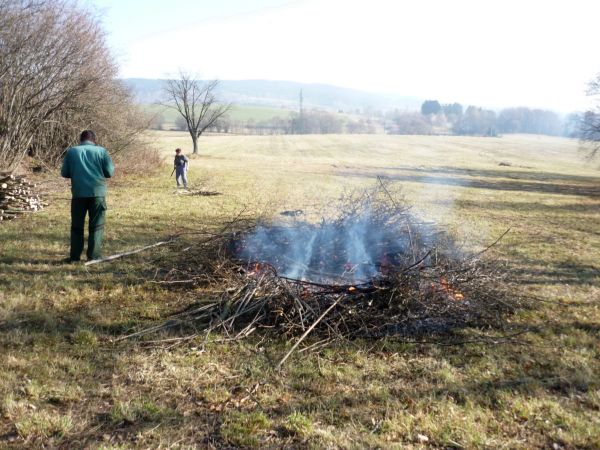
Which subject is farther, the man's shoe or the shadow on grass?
the shadow on grass

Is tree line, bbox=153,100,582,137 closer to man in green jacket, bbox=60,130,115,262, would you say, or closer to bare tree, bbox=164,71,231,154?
bare tree, bbox=164,71,231,154

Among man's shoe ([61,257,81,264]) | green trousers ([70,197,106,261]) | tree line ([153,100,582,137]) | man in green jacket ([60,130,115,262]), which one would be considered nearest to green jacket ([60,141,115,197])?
man in green jacket ([60,130,115,262])

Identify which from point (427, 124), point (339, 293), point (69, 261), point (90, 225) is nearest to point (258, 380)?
point (339, 293)

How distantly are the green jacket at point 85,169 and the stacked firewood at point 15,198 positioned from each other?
437cm

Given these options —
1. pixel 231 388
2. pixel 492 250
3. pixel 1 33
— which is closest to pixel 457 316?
pixel 231 388

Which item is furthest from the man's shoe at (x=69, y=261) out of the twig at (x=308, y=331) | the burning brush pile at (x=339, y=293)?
the twig at (x=308, y=331)

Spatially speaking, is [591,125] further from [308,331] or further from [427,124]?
[427,124]

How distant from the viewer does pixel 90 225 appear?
6250mm

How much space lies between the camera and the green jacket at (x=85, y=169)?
5938 millimetres

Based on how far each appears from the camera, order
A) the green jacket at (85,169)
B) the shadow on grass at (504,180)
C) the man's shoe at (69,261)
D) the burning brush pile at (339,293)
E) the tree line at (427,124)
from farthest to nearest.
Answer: the tree line at (427,124)
the shadow on grass at (504,180)
the man's shoe at (69,261)
the green jacket at (85,169)
the burning brush pile at (339,293)

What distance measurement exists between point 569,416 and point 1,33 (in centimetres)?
1572

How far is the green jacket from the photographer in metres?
5.94

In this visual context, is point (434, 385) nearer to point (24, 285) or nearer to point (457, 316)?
point (457, 316)

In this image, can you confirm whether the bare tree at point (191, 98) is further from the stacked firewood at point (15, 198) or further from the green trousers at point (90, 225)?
the green trousers at point (90, 225)
